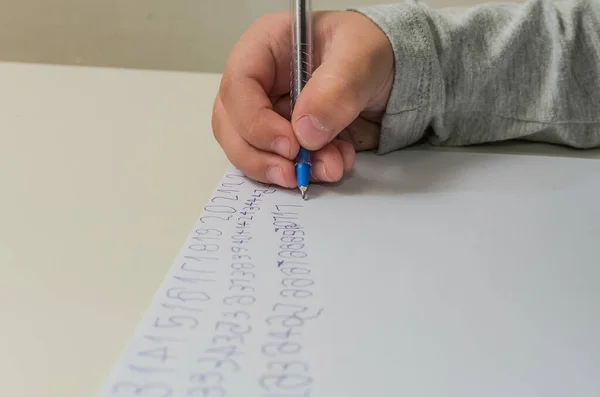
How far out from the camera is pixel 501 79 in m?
0.44

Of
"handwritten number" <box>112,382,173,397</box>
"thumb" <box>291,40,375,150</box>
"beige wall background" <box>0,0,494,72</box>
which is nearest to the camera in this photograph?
"handwritten number" <box>112,382,173,397</box>

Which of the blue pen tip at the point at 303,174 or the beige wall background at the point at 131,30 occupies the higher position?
the beige wall background at the point at 131,30

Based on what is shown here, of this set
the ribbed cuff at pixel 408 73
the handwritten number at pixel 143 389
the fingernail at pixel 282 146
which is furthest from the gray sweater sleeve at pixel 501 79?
the handwritten number at pixel 143 389

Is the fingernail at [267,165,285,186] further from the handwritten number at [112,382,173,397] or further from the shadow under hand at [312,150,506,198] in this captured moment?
the handwritten number at [112,382,173,397]

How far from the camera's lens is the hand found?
1.14ft

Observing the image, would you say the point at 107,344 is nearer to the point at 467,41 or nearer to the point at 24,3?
the point at 467,41

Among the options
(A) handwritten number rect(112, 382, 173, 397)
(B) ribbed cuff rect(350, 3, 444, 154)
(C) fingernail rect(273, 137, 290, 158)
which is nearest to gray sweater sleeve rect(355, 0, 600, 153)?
(B) ribbed cuff rect(350, 3, 444, 154)

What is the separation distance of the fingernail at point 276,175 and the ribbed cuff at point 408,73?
0.11m

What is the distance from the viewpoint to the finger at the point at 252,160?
36 centimetres

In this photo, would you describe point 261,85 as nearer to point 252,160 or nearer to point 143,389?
point 252,160

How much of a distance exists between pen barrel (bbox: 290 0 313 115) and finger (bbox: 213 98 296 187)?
42mm

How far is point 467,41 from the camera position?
0.43 m

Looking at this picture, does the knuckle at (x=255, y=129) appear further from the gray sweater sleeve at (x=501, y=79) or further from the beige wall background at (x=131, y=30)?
the beige wall background at (x=131, y=30)

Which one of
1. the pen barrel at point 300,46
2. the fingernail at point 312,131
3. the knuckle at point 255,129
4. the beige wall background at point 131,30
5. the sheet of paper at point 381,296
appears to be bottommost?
the sheet of paper at point 381,296
